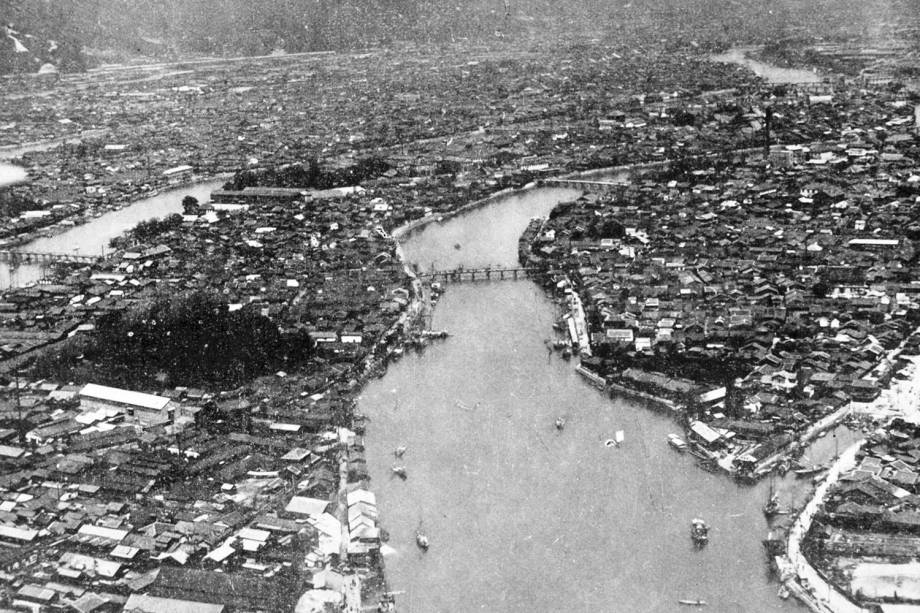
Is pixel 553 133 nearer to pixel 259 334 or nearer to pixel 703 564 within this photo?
pixel 259 334

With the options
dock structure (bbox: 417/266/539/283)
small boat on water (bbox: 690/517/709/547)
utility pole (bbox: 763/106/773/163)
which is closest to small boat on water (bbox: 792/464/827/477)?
small boat on water (bbox: 690/517/709/547)

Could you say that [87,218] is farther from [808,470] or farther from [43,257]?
[808,470]

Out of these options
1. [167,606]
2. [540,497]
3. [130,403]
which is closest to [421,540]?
[540,497]

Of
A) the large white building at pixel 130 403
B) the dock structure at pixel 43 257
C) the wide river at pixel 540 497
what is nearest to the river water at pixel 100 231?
the dock structure at pixel 43 257

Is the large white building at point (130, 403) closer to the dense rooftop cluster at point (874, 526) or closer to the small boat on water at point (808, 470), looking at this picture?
the small boat on water at point (808, 470)

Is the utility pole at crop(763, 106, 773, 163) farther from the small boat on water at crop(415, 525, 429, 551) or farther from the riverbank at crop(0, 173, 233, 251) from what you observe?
the small boat on water at crop(415, 525, 429, 551)

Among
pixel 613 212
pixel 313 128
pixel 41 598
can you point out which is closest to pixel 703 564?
pixel 41 598
